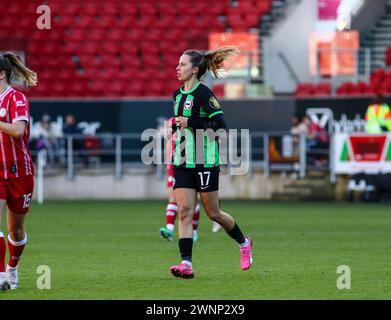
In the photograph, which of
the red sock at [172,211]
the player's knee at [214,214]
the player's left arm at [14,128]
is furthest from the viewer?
the red sock at [172,211]

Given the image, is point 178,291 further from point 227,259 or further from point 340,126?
point 340,126

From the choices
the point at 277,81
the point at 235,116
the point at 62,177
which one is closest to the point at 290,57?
the point at 277,81

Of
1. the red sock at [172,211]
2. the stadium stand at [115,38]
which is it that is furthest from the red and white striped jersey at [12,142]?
the stadium stand at [115,38]

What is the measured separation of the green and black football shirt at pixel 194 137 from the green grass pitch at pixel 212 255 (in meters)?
1.17

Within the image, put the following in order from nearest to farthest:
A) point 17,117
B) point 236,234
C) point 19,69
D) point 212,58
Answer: point 17,117
point 19,69
point 212,58
point 236,234

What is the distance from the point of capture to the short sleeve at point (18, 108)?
9750mm

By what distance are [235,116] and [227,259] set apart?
15.5 metres

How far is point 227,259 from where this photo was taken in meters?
13.0

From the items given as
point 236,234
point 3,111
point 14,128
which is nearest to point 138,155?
point 236,234

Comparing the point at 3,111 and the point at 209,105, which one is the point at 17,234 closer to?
the point at 3,111

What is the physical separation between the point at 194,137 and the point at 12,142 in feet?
6.37

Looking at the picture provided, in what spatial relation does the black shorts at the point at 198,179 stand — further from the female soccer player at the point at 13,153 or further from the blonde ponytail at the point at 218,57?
the female soccer player at the point at 13,153

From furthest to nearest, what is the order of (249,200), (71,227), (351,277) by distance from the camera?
(249,200) → (71,227) → (351,277)

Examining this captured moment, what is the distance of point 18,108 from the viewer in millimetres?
9781
